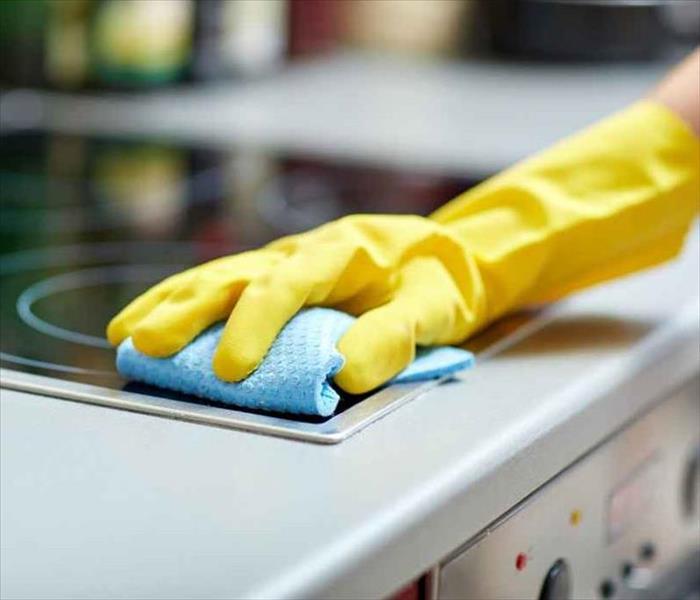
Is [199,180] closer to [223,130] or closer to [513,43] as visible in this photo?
[223,130]

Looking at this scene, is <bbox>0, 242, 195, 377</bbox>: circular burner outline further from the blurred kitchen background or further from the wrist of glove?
the wrist of glove

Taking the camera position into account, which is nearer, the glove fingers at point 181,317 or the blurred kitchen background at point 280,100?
the glove fingers at point 181,317

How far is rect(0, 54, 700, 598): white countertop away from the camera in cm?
51

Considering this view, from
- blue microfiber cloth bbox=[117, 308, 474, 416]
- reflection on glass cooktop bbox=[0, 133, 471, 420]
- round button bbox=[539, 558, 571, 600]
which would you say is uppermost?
blue microfiber cloth bbox=[117, 308, 474, 416]

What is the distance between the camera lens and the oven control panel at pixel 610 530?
68 cm

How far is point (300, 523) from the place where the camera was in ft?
1.78

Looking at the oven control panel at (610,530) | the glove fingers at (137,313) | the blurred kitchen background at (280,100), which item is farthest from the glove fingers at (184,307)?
the blurred kitchen background at (280,100)

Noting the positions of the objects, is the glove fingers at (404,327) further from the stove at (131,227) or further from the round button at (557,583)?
the round button at (557,583)

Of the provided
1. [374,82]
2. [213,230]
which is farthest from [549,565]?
[374,82]

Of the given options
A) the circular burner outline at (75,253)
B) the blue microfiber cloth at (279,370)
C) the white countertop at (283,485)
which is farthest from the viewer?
the circular burner outline at (75,253)

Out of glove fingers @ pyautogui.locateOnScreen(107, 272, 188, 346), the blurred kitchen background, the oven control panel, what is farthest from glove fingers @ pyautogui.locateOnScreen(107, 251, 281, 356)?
the blurred kitchen background

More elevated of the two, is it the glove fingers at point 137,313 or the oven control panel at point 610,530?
the glove fingers at point 137,313

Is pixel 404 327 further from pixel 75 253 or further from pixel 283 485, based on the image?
pixel 75 253

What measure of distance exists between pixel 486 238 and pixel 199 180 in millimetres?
482
